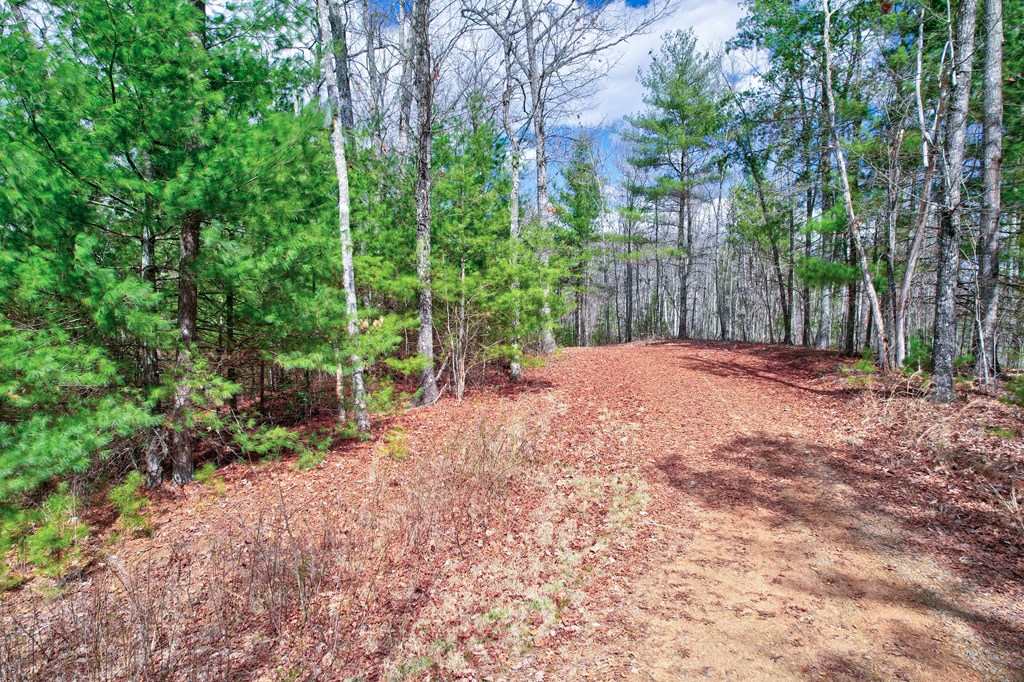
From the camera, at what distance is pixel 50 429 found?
4531mm

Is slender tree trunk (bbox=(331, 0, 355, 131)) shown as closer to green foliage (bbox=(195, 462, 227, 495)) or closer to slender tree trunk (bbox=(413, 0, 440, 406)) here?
slender tree trunk (bbox=(413, 0, 440, 406))

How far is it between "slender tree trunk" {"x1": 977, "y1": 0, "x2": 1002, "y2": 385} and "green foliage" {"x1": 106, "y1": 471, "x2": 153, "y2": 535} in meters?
13.3

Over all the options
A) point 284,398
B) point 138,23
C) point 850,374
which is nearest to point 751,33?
point 850,374

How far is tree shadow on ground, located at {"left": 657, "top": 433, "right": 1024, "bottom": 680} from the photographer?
3.54m

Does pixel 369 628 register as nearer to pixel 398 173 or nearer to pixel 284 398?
pixel 284 398

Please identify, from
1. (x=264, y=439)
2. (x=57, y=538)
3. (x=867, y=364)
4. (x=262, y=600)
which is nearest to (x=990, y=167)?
(x=867, y=364)

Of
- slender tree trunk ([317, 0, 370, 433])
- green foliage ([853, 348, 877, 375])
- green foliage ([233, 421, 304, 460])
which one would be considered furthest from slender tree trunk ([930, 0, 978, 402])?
green foliage ([233, 421, 304, 460])

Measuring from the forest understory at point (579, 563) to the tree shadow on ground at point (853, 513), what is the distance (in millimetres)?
27

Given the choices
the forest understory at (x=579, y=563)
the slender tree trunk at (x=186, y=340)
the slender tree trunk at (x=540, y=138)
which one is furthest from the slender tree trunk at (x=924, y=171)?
the slender tree trunk at (x=186, y=340)

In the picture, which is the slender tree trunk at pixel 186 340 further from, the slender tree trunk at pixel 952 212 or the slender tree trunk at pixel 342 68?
the slender tree trunk at pixel 952 212

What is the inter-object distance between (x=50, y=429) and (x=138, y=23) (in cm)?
444

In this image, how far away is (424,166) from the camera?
9367mm

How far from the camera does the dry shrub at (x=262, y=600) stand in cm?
347

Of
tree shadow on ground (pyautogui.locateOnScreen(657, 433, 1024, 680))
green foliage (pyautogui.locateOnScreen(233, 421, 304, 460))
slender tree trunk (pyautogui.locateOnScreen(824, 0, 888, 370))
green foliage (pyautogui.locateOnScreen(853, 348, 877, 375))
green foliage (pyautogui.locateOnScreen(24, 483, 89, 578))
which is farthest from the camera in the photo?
slender tree trunk (pyautogui.locateOnScreen(824, 0, 888, 370))
